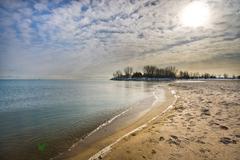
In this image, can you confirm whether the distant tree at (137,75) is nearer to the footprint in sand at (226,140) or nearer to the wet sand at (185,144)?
the wet sand at (185,144)

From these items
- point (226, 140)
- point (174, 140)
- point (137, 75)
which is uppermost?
point (137, 75)

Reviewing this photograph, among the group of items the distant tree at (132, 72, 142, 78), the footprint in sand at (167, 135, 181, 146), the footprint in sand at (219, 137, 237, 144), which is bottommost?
the footprint in sand at (167, 135, 181, 146)

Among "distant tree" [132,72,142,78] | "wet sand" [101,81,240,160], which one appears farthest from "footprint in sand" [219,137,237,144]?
"distant tree" [132,72,142,78]

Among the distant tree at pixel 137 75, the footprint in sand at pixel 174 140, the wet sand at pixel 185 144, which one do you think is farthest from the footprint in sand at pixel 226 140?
the distant tree at pixel 137 75

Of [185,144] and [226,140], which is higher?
[226,140]

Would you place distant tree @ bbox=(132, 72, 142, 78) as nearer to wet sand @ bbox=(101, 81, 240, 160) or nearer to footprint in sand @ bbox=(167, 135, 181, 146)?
wet sand @ bbox=(101, 81, 240, 160)

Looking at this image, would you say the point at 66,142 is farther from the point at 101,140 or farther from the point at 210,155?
the point at 210,155

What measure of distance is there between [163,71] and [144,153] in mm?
176039

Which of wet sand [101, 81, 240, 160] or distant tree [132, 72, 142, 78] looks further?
distant tree [132, 72, 142, 78]

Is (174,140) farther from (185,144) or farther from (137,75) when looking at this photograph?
(137,75)

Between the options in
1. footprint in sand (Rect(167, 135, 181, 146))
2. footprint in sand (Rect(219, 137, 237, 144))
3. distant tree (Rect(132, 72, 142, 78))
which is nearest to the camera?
footprint in sand (Rect(219, 137, 237, 144))

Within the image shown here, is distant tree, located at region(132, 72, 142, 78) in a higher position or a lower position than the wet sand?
higher

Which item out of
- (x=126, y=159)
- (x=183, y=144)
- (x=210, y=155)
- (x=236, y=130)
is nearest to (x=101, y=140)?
(x=126, y=159)

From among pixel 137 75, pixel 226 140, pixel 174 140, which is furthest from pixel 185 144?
pixel 137 75
